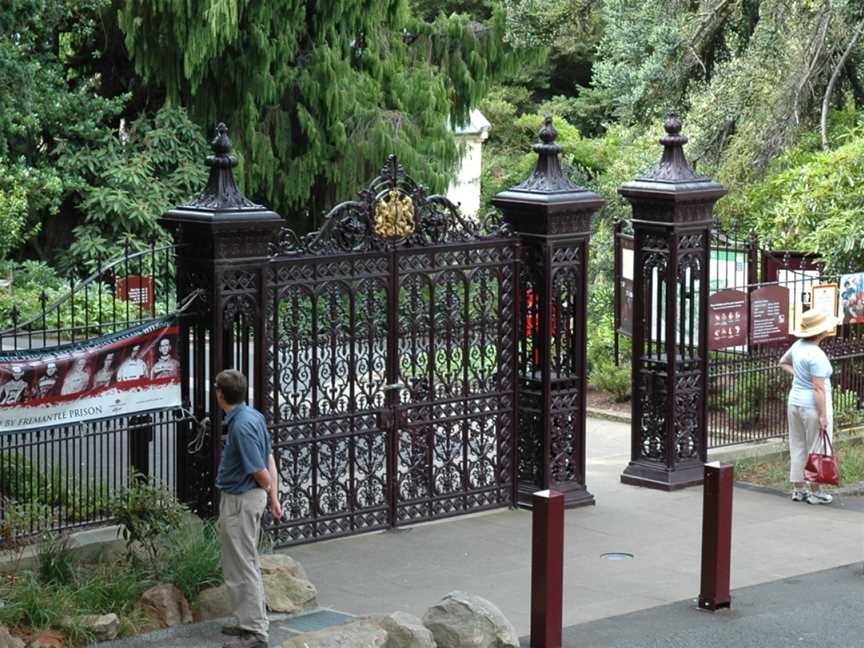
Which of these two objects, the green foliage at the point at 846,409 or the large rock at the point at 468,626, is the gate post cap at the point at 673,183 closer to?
the green foliage at the point at 846,409

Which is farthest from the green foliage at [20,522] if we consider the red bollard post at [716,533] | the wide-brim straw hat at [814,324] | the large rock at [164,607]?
the wide-brim straw hat at [814,324]

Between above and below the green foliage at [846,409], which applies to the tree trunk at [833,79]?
above

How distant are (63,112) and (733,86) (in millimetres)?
9835

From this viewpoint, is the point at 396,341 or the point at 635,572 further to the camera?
the point at 396,341

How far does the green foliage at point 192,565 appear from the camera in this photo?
32.5 feet

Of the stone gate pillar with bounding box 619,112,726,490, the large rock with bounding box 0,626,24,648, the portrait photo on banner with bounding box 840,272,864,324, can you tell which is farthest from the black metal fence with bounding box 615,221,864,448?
the large rock with bounding box 0,626,24,648

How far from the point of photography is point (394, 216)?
12.4 meters

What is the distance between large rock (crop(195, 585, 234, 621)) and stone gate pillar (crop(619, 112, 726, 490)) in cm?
547

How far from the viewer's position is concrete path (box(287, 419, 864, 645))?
10.8 meters

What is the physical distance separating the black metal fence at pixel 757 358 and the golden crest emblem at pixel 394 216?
123 inches

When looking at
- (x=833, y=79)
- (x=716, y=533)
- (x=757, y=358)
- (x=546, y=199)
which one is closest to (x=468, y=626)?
(x=716, y=533)

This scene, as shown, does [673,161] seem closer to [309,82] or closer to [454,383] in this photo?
[454,383]

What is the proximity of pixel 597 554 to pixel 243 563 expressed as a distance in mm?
3639

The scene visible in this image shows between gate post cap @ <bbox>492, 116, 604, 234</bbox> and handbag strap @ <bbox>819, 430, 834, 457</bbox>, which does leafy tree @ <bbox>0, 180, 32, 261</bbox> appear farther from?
handbag strap @ <bbox>819, 430, 834, 457</bbox>
